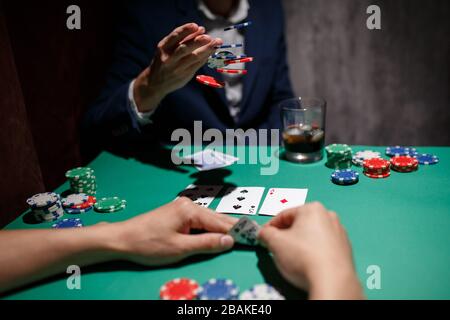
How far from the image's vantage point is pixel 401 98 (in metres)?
2.99

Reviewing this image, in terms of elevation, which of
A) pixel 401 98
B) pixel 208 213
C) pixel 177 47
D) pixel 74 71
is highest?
pixel 177 47

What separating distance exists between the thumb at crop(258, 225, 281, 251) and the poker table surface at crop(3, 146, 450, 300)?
54 millimetres

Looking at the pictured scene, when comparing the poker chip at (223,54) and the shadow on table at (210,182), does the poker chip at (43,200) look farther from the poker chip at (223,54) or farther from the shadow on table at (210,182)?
the poker chip at (223,54)

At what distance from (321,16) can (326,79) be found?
0.44 meters

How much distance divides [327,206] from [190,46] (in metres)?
0.71

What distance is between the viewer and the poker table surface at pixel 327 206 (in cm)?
96

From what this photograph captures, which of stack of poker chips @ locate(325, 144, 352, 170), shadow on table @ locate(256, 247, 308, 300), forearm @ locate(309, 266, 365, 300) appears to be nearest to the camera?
forearm @ locate(309, 266, 365, 300)

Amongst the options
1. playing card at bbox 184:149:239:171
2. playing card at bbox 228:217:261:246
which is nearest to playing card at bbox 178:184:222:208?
playing card at bbox 184:149:239:171

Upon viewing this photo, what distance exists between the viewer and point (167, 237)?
3.40ft

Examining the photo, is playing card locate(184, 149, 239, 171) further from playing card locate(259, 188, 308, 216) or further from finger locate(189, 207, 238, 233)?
finger locate(189, 207, 238, 233)

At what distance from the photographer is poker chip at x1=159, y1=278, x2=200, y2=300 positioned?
35.8 inches

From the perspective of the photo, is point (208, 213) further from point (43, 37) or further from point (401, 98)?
point (401, 98)
